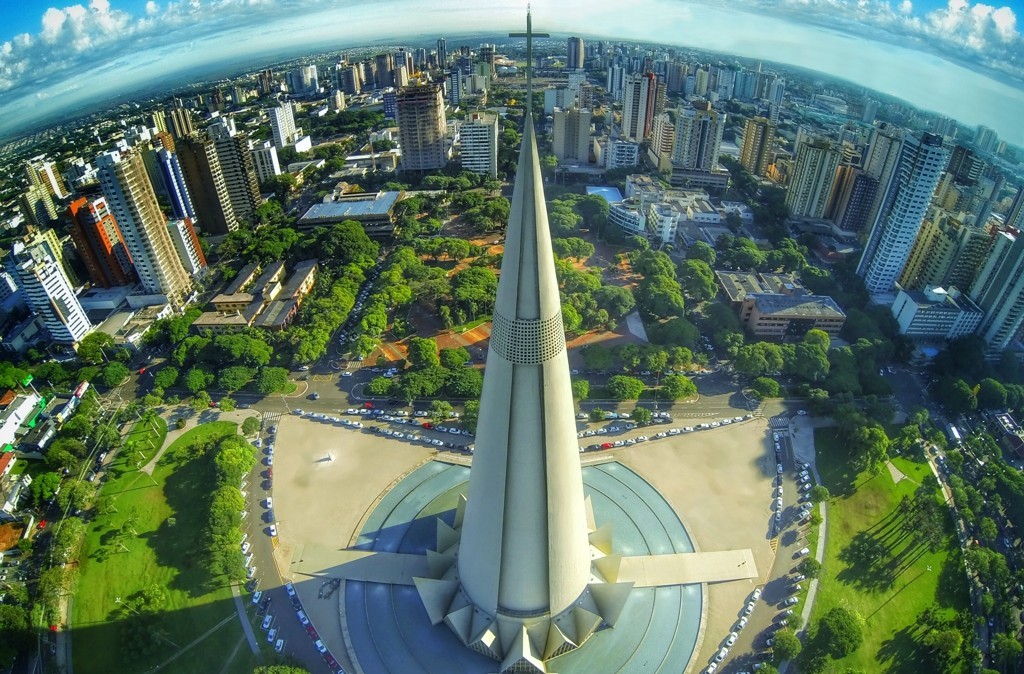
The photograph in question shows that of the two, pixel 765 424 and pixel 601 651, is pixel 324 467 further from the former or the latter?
pixel 765 424

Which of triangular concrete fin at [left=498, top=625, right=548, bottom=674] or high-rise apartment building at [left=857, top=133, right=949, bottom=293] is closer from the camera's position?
triangular concrete fin at [left=498, top=625, right=548, bottom=674]

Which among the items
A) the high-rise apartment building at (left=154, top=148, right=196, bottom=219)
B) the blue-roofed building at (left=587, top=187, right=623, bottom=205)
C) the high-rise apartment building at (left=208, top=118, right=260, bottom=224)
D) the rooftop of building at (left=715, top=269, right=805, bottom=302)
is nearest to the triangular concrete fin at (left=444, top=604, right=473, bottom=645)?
the rooftop of building at (left=715, top=269, right=805, bottom=302)

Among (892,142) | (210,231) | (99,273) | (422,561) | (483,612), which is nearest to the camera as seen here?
(483,612)

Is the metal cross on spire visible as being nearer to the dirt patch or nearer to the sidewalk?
the sidewalk

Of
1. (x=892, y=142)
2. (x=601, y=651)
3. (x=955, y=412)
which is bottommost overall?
(x=955, y=412)

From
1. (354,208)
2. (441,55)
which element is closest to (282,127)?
(354,208)

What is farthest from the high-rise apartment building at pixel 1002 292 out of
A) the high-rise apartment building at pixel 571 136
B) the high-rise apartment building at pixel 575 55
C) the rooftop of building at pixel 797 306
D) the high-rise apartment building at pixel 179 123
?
the high-rise apartment building at pixel 575 55

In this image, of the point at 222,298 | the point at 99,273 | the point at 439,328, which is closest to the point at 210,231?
the point at 99,273
